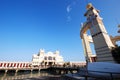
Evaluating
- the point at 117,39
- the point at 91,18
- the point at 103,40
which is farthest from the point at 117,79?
the point at 117,39

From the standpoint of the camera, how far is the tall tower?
68.6ft

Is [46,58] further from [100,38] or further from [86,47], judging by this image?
[100,38]

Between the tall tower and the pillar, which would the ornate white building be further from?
the tall tower

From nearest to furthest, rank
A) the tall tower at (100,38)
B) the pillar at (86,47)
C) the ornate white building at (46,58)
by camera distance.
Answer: the tall tower at (100,38) < the pillar at (86,47) < the ornate white building at (46,58)

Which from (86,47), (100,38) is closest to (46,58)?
(86,47)

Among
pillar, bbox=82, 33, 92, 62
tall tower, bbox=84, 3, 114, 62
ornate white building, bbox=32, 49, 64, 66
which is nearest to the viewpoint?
tall tower, bbox=84, 3, 114, 62

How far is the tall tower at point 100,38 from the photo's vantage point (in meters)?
20.9

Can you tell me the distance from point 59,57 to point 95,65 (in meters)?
45.1

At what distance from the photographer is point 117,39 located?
1072 inches

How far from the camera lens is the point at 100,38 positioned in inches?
890

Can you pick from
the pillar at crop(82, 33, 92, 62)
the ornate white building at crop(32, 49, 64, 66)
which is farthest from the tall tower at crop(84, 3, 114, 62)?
the ornate white building at crop(32, 49, 64, 66)

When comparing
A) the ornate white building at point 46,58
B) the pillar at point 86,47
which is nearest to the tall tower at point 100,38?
the pillar at point 86,47

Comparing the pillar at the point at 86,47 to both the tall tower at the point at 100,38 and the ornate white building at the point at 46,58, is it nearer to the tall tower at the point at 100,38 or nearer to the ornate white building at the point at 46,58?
the tall tower at the point at 100,38

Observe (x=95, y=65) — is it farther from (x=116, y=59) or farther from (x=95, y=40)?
(x=95, y=40)
